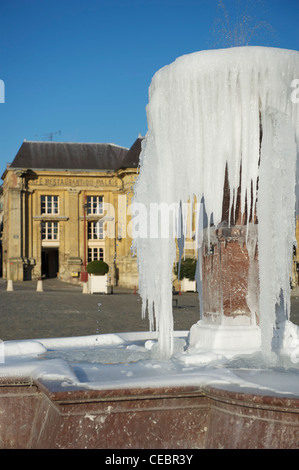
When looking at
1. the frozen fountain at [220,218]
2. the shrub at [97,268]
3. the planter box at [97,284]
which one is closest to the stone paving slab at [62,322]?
the frozen fountain at [220,218]

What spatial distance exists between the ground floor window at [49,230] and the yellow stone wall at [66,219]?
488 mm

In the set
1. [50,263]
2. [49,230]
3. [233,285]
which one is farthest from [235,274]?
[50,263]

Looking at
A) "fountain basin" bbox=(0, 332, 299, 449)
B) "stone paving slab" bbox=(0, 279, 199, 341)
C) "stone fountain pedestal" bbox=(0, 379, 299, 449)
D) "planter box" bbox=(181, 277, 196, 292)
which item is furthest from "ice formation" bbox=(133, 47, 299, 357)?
"planter box" bbox=(181, 277, 196, 292)

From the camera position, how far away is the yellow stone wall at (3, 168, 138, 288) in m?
44.3

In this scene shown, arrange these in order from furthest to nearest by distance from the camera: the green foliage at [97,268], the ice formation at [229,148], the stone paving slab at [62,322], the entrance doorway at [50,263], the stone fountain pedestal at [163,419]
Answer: the entrance doorway at [50,263] → the green foliage at [97,268] → the stone paving slab at [62,322] → the ice formation at [229,148] → the stone fountain pedestal at [163,419]

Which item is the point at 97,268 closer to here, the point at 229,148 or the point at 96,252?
the point at 96,252

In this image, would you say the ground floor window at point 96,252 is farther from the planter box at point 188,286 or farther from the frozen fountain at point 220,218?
the frozen fountain at point 220,218

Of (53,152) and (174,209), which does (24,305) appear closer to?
(174,209)

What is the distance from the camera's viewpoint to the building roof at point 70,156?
4569cm

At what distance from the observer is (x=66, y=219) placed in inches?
1816

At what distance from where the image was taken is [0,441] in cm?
408

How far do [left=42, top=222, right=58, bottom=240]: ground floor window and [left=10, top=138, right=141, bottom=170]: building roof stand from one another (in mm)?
4987

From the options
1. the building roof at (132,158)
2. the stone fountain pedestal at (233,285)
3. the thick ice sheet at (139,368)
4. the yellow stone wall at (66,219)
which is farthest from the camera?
the yellow stone wall at (66,219)

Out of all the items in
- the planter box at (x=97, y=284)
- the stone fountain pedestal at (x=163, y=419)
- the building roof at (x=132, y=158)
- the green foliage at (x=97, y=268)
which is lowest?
the planter box at (x=97, y=284)
